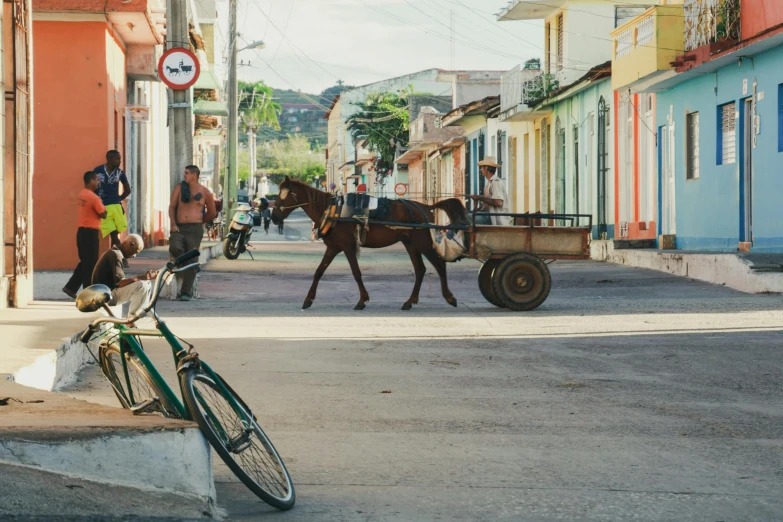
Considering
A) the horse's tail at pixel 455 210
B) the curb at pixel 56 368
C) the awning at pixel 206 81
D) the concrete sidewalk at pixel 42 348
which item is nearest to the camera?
the curb at pixel 56 368

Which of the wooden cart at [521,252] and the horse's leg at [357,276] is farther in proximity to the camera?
the horse's leg at [357,276]

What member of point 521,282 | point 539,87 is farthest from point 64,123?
point 539,87

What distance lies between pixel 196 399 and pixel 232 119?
32259 millimetres

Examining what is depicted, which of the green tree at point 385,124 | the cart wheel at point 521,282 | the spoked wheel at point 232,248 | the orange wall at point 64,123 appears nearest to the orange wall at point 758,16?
the cart wheel at point 521,282

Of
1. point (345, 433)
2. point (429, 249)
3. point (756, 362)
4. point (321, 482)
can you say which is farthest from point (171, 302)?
point (321, 482)

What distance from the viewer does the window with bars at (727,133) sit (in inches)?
877

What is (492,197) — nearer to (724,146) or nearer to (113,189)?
(113,189)

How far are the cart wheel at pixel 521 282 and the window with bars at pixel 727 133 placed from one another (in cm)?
870

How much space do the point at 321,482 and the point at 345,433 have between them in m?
1.27

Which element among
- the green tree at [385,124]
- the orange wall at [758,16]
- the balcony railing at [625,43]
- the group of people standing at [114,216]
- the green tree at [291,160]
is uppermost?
the green tree at [291,160]

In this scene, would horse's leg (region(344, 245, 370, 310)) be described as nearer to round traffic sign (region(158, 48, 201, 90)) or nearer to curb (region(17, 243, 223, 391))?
round traffic sign (region(158, 48, 201, 90))

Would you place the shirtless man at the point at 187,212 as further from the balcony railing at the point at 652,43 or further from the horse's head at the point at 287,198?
the balcony railing at the point at 652,43

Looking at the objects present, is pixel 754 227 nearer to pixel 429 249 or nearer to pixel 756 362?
pixel 429 249

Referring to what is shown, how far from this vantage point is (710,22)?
22.0 metres
